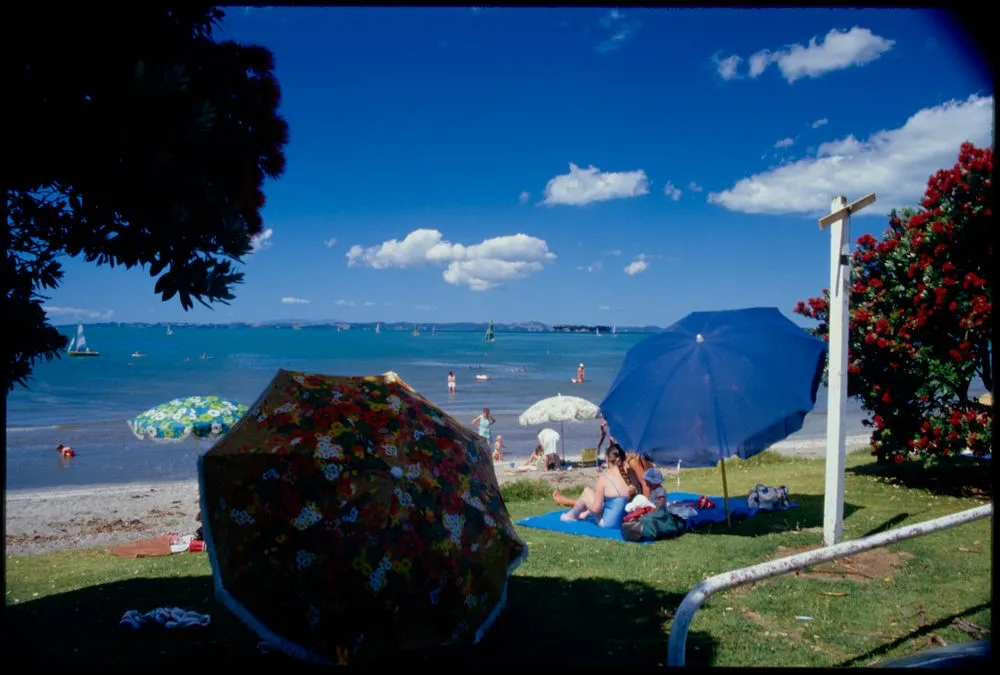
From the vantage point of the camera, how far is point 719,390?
27.8 feet

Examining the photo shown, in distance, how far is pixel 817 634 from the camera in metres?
5.16

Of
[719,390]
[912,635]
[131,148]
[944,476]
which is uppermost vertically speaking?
[131,148]

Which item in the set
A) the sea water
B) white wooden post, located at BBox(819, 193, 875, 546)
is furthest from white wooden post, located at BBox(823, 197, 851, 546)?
the sea water

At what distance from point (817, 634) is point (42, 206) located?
539 centimetres

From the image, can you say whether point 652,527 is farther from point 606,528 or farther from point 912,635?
point 912,635

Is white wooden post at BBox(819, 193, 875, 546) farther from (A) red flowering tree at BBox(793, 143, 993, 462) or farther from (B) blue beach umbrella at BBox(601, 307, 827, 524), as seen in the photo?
(A) red flowering tree at BBox(793, 143, 993, 462)

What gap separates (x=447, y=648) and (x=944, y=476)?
362 inches

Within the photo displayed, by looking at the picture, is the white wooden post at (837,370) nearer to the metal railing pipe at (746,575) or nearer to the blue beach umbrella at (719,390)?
the blue beach umbrella at (719,390)

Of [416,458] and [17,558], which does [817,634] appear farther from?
[17,558]

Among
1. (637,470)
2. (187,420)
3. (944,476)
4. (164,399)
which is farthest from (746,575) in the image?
(164,399)

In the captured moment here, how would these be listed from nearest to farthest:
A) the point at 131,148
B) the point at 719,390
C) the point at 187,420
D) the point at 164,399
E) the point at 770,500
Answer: the point at 131,148 < the point at 719,390 < the point at 770,500 < the point at 187,420 < the point at 164,399

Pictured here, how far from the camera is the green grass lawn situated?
196 inches

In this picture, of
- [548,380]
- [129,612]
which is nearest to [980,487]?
[129,612]

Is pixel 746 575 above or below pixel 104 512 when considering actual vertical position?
above
